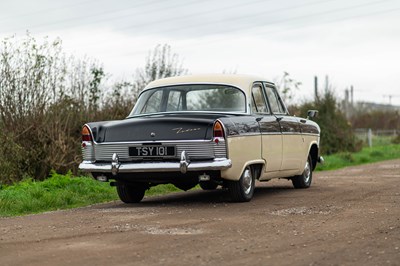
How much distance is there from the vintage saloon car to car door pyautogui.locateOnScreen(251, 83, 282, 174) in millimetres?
14

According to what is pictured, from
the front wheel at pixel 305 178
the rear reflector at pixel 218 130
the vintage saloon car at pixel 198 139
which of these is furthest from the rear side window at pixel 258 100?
the front wheel at pixel 305 178

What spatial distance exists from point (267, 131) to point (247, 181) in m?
0.91

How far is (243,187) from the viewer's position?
11.7 m

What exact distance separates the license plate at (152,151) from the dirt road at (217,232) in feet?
2.33

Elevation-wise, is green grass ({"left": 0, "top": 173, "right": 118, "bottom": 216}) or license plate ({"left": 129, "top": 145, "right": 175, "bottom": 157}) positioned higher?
license plate ({"left": 129, "top": 145, "right": 175, "bottom": 157})

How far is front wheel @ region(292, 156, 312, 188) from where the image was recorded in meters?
14.4

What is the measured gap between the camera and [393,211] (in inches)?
402

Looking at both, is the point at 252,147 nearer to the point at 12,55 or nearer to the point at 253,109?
the point at 253,109

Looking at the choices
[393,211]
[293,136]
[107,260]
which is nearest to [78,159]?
[293,136]

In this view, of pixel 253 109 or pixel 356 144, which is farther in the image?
pixel 356 144

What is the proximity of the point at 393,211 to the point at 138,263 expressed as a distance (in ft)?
15.0

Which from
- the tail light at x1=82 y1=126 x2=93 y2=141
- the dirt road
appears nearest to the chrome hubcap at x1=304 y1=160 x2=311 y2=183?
the dirt road

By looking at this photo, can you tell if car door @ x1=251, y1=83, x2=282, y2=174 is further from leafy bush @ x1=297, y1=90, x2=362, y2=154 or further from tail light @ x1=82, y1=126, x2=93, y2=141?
leafy bush @ x1=297, y1=90, x2=362, y2=154

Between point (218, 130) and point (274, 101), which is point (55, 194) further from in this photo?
point (274, 101)
